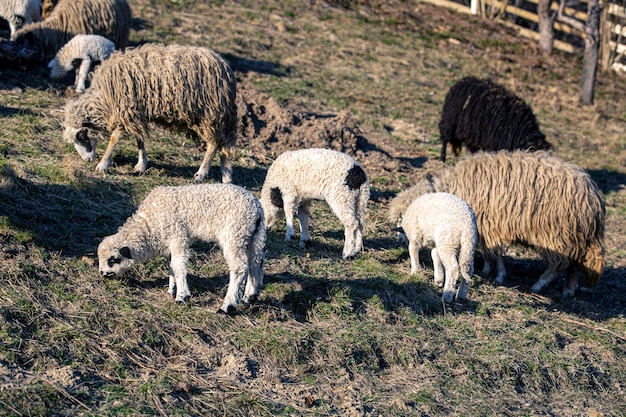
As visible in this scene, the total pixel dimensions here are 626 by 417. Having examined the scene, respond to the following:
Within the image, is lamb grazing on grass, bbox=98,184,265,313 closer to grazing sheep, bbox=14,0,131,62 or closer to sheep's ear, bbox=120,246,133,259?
sheep's ear, bbox=120,246,133,259

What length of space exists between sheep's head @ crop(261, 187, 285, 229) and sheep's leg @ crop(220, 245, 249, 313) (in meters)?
2.05

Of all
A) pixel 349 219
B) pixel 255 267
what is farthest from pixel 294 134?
pixel 255 267

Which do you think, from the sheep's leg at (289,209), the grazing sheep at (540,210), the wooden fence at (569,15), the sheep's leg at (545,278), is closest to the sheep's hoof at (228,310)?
the sheep's leg at (289,209)

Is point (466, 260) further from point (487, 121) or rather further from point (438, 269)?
point (487, 121)

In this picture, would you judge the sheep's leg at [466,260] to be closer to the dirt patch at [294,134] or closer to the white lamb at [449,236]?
the white lamb at [449,236]

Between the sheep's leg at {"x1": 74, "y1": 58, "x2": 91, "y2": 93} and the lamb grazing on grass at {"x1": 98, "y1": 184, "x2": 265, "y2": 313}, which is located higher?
the sheep's leg at {"x1": 74, "y1": 58, "x2": 91, "y2": 93}

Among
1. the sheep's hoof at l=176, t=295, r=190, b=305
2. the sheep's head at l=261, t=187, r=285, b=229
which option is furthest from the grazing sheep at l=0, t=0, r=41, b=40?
the sheep's hoof at l=176, t=295, r=190, b=305

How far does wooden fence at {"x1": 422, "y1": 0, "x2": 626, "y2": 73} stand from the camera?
76.2 feet

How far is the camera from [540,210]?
9.61 meters

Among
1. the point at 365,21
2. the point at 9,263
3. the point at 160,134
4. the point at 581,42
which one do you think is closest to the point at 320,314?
the point at 9,263

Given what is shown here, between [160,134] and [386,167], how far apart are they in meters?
3.58

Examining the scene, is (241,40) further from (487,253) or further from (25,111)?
(487,253)

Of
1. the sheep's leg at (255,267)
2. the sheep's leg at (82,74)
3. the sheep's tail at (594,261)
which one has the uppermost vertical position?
the sheep's leg at (82,74)

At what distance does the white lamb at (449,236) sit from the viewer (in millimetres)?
8133
